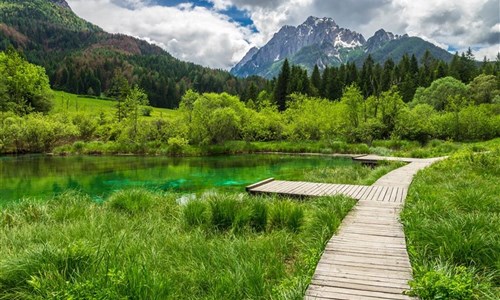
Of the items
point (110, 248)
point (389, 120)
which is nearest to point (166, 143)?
point (389, 120)

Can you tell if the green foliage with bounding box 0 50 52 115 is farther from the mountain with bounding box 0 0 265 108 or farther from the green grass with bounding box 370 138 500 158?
the green grass with bounding box 370 138 500 158

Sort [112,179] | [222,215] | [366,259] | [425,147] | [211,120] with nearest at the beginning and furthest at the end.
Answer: [366,259]
[222,215]
[112,179]
[425,147]
[211,120]

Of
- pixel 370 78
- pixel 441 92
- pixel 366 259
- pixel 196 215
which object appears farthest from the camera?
pixel 370 78

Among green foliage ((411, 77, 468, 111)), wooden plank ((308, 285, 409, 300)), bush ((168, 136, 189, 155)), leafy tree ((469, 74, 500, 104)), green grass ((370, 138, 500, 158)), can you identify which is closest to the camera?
wooden plank ((308, 285, 409, 300))

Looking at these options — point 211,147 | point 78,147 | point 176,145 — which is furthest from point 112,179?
point 78,147

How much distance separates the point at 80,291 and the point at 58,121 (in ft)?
152

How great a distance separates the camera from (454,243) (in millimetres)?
4934

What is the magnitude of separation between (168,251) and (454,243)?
451 centimetres

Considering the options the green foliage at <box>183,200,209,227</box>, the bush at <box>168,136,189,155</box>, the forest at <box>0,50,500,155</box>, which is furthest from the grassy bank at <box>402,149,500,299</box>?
the forest at <box>0,50,500,155</box>

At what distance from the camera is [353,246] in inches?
→ 211

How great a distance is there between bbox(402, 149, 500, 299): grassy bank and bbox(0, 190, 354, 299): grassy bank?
4.53ft

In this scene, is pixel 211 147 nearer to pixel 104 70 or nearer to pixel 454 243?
pixel 454 243

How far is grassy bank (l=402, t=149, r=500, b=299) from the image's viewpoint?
372 centimetres

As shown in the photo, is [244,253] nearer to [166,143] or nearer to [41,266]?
[41,266]
